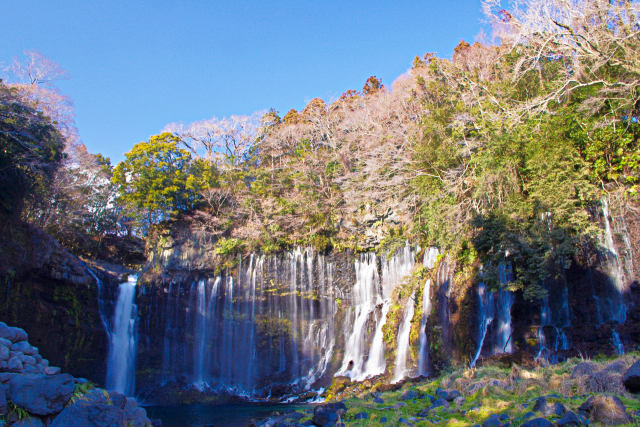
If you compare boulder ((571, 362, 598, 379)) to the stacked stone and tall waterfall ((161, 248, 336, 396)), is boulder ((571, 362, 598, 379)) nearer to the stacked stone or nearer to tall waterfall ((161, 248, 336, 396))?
the stacked stone

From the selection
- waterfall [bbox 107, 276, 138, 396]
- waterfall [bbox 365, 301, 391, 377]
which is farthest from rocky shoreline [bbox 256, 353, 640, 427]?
waterfall [bbox 107, 276, 138, 396]

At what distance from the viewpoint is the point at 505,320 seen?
40.9 ft

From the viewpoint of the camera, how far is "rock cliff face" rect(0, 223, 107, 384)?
56.3 feet

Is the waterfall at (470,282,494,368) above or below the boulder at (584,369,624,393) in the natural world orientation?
above

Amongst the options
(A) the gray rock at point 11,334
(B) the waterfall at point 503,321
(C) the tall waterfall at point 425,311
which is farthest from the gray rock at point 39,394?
(C) the tall waterfall at point 425,311

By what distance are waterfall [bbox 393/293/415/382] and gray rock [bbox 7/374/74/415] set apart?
1198 cm

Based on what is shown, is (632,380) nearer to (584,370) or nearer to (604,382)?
(604,382)

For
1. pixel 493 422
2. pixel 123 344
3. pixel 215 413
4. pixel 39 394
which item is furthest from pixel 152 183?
pixel 493 422

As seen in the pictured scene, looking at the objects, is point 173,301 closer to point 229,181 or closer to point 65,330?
point 65,330

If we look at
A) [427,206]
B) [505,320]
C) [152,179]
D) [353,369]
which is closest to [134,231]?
[152,179]

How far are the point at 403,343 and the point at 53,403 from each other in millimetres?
12929

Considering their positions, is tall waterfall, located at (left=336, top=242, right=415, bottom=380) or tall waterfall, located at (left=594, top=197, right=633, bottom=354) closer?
tall waterfall, located at (left=594, top=197, right=633, bottom=354)

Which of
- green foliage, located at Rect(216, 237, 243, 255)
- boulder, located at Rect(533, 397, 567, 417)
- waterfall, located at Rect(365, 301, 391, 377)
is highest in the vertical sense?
green foliage, located at Rect(216, 237, 243, 255)

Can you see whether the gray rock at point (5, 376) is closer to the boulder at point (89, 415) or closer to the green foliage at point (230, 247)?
the boulder at point (89, 415)
